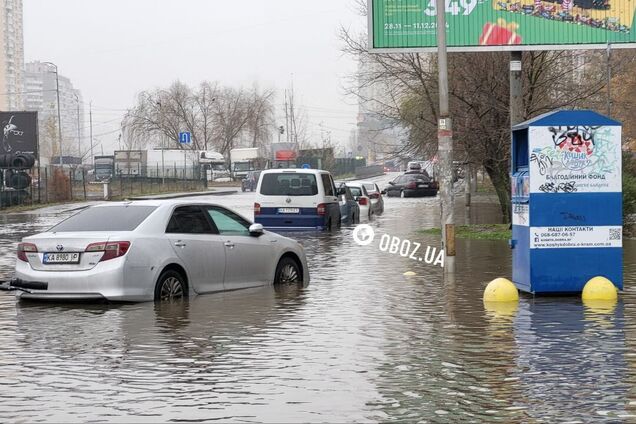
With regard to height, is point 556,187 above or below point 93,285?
above

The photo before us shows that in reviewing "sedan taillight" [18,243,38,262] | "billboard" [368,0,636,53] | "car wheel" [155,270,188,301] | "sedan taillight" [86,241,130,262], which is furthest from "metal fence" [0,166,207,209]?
"sedan taillight" [86,241,130,262]

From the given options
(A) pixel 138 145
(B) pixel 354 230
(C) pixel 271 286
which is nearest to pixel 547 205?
(C) pixel 271 286

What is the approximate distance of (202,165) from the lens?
3824 inches

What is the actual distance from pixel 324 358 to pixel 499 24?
16.6m

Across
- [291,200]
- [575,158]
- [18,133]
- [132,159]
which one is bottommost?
[291,200]

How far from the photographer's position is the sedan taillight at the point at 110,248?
14.1m

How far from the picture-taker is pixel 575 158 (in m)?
15.3

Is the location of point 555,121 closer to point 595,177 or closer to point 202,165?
point 595,177

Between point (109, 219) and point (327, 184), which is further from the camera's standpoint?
point (327, 184)

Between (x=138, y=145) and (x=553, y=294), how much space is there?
13159 cm

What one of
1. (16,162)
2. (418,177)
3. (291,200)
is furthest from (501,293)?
(418,177)

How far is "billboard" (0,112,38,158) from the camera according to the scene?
63812mm

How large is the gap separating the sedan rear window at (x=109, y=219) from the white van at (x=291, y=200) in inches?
577

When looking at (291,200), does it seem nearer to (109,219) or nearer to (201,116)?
(109,219)
